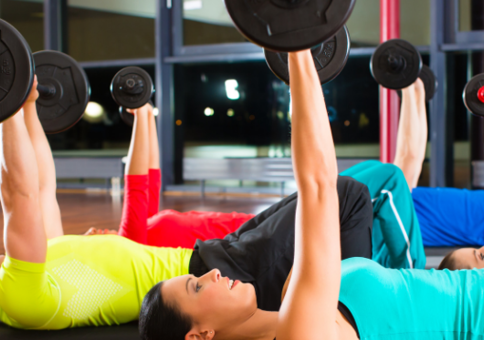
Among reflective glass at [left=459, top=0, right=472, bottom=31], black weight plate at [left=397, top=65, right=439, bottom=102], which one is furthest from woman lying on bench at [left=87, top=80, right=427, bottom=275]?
reflective glass at [left=459, top=0, right=472, bottom=31]

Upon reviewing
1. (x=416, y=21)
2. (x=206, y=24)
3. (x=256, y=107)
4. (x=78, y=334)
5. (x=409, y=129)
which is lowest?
(x=78, y=334)

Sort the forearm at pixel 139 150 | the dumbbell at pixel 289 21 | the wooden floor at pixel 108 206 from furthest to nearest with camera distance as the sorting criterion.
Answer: the wooden floor at pixel 108 206 < the forearm at pixel 139 150 < the dumbbell at pixel 289 21

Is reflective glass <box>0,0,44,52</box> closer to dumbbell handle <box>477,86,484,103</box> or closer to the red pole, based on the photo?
the red pole

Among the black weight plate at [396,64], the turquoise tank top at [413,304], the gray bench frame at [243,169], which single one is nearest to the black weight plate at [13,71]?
the turquoise tank top at [413,304]

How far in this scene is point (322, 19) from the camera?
60cm

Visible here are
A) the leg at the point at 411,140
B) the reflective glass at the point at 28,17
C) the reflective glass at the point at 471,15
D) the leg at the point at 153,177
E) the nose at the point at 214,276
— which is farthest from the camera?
the reflective glass at the point at 28,17

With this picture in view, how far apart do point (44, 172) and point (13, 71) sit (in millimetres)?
603

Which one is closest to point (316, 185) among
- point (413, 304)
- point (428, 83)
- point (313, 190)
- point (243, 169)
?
point (313, 190)

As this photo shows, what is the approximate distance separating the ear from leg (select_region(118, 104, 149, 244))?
67 cm

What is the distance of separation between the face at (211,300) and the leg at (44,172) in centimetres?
66

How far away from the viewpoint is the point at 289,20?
1.97ft

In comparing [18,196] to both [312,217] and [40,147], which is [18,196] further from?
[312,217]

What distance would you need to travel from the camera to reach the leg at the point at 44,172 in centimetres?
135

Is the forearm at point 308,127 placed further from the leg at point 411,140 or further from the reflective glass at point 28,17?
the reflective glass at point 28,17
